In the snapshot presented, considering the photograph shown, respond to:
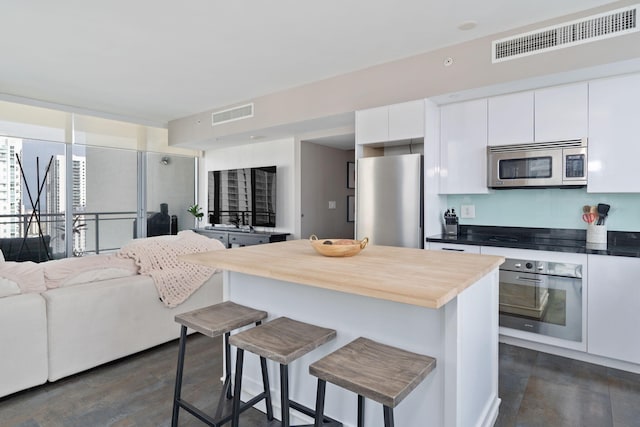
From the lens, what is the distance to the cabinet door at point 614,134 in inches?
103

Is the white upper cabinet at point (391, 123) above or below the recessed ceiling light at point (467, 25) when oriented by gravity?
below

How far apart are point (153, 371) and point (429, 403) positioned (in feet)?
6.39

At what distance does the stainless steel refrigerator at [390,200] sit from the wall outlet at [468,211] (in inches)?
→ 23.7

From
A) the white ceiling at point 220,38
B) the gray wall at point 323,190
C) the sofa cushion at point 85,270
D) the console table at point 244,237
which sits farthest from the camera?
the gray wall at point 323,190

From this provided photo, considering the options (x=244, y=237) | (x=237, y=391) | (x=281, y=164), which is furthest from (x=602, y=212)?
(x=244, y=237)

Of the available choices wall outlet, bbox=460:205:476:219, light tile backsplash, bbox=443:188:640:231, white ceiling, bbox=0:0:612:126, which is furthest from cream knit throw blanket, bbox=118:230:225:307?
light tile backsplash, bbox=443:188:640:231

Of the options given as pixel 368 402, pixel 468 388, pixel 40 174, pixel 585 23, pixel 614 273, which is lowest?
pixel 368 402

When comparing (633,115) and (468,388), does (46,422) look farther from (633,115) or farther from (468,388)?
(633,115)

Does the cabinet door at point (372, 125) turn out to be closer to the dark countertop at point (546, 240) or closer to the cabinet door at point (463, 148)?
the cabinet door at point (463, 148)

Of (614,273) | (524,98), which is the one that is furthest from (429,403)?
(524,98)

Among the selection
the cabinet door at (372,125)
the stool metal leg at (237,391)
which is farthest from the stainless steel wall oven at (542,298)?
the stool metal leg at (237,391)

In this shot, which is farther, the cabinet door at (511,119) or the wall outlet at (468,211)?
the wall outlet at (468,211)

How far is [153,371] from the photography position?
252 cm

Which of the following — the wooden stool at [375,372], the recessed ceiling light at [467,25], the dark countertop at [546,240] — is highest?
the recessed ceiling light at [467,25]
